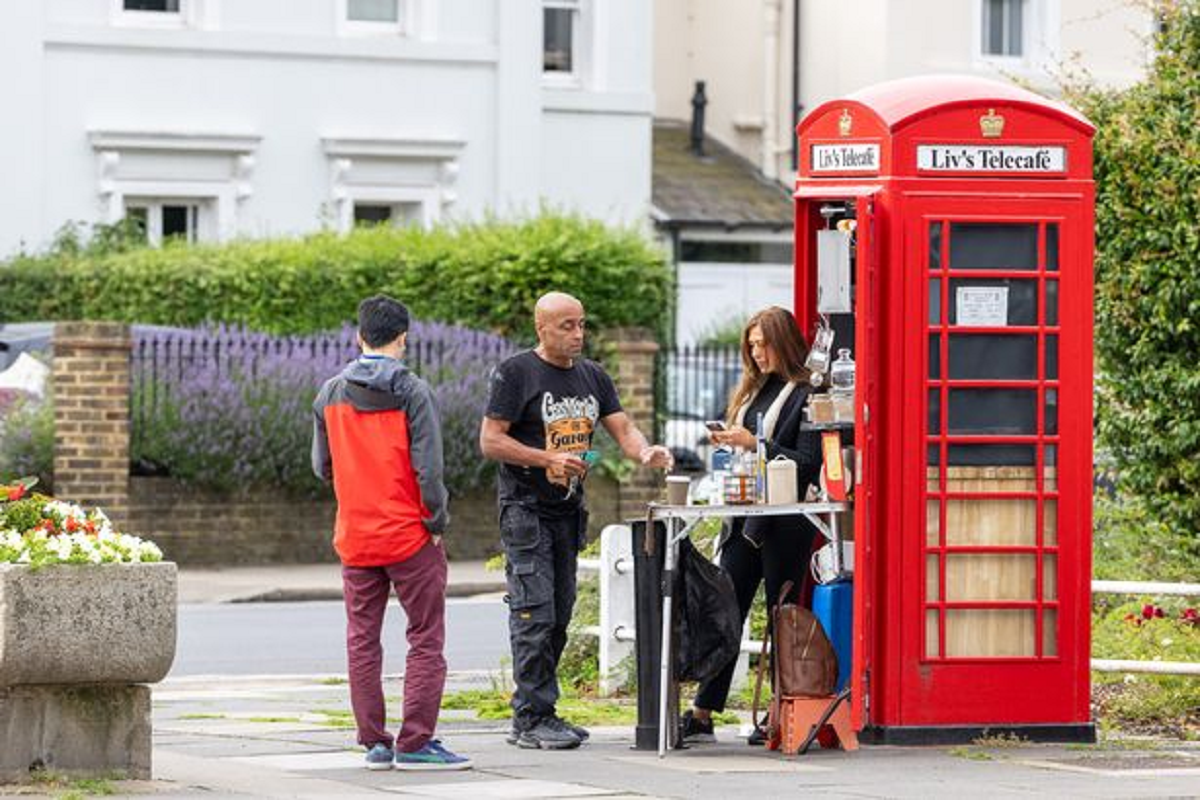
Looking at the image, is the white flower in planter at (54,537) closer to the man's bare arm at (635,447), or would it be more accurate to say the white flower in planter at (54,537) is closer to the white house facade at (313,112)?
the man's bare arm at (635,447)

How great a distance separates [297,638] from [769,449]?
26.6 feet

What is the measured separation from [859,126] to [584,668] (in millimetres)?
3820

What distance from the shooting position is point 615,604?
14.5 m

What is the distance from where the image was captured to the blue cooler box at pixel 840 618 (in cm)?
1240

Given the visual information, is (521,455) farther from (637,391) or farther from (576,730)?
(637,391)

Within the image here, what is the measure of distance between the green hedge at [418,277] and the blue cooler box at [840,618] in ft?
51.8

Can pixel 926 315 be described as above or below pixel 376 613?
above

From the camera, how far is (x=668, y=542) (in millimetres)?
12148

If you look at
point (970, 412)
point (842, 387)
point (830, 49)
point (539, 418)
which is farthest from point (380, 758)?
point (830, 49)

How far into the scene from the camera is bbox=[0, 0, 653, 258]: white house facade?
32.2 meters

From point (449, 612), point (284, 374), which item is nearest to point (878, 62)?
point (284, 374)

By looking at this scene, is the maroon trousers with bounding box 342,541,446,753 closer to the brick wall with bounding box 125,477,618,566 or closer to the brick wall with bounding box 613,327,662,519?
the brick wall with bounding box 125,477,618,566

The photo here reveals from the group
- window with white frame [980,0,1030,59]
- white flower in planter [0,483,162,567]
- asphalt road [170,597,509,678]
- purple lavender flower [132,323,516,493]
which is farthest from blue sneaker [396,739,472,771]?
window with white frame [980,0,1030,59]

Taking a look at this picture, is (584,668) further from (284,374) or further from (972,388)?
(284,374)
